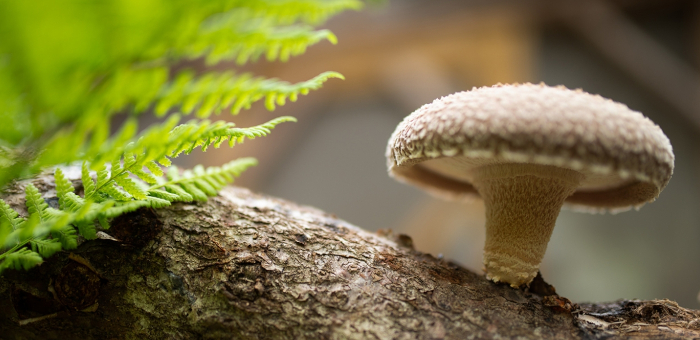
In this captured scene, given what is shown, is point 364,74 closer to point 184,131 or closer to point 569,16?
point 569,16

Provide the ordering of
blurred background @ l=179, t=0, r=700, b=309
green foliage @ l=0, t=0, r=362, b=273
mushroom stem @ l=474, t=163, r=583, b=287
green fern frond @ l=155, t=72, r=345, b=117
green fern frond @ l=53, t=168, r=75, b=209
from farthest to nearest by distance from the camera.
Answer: blurred background @ l=179, t=0, r=700, b=309
mushroom stem @ l=474, t=163, r=583, b=287
green fern frond @ l=53, t=168, r=75, b=209
green fern frond @ l=155, t=72, r=345, b=117
green foliage @ l=0, t=0, r=362, b=273

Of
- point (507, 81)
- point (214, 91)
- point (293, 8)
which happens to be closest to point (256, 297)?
point (214, 91)

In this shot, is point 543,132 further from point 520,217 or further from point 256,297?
point 256,297

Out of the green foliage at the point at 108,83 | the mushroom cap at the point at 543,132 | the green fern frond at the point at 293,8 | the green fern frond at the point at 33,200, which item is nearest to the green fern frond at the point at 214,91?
the green foliage at the point at 108,83

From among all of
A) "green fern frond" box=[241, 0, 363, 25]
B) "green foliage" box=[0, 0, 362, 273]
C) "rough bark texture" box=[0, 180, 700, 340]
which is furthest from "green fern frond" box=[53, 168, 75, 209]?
"green fern frond" box=[241, 0, 363, 25]

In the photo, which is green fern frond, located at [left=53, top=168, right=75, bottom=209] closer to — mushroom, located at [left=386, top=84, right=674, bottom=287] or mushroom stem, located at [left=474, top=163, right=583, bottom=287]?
mushroom, located at [left=386, top=84, right=674, bottom=287]

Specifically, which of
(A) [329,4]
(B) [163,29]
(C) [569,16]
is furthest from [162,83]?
(C) [569,16]

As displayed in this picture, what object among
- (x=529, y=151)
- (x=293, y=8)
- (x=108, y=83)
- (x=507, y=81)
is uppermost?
(x=507, y=81)
